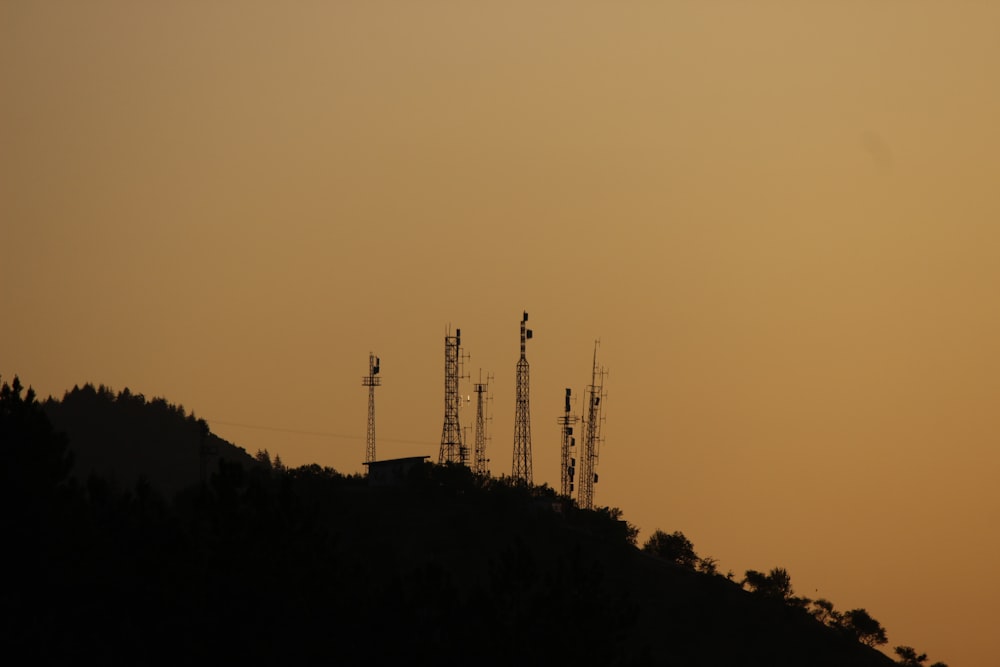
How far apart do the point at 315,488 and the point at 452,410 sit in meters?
14.9

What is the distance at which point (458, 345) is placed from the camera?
140625 millimetres

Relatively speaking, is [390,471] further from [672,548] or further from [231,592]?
[231,592]

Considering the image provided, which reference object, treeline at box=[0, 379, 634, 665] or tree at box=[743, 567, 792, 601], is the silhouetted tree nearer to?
treeline at box=[0, 379, 634, 665]

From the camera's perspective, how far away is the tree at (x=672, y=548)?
167875 millimetres

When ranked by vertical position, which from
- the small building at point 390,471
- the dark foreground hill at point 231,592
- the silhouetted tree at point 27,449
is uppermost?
the small building at point 390,471

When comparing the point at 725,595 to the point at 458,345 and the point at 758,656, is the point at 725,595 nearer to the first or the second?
the point at 758,656

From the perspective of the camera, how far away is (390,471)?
509 feet

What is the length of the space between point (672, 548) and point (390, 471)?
94.4 ft

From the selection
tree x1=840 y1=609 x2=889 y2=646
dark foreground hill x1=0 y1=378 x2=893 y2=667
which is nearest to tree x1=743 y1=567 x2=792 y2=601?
tree x1=840 y1=609 x2=889 y2=646

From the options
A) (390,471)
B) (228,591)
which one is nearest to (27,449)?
(228,591)

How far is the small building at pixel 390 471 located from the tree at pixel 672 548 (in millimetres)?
24356

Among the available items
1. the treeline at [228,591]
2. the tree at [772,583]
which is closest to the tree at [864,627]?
the tree at [772,583]

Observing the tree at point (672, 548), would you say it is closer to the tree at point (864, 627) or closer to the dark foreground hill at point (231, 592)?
the tree at point (864, 627)

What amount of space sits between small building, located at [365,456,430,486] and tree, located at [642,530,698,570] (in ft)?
79.9
